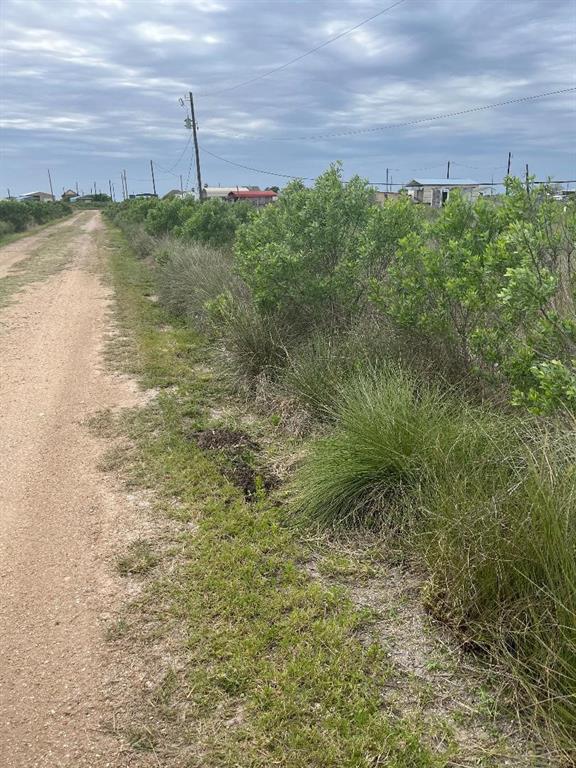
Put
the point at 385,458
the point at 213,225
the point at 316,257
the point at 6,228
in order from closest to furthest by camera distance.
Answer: the point at 385,458 < the point at 316,257 < the point at 213,225 < the point at 6,228

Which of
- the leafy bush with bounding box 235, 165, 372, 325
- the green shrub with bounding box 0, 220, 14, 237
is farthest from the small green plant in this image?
the green shrub with bounding box 0, 220, 14, 237

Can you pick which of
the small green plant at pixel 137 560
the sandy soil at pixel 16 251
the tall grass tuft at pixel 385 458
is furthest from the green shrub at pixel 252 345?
the sandy soil at pixel 16 251

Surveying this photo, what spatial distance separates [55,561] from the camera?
3.57 metres

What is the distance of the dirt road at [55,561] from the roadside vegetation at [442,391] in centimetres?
85

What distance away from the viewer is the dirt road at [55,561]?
2473mm

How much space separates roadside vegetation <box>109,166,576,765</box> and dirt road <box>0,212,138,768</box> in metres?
0.85

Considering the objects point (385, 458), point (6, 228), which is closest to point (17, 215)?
point (6, 228)

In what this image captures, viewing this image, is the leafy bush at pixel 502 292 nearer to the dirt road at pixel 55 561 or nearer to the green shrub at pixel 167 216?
the dirt road at pixel 55 561

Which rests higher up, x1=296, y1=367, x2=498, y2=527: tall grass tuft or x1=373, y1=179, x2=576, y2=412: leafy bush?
x1=373, y1=179, x2=576, y2=412: leafy bush

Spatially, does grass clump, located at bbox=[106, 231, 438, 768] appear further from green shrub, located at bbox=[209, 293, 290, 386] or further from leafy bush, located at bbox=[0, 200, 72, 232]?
leafy bush, located at bbox=[0, 200, 72, 232]

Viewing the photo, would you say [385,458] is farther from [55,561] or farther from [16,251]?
[16,251]

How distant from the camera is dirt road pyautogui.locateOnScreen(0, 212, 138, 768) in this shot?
2.47 meters

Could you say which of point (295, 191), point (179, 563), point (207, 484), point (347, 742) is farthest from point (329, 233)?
point (347, 742)

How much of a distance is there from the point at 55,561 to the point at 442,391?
126 inches
